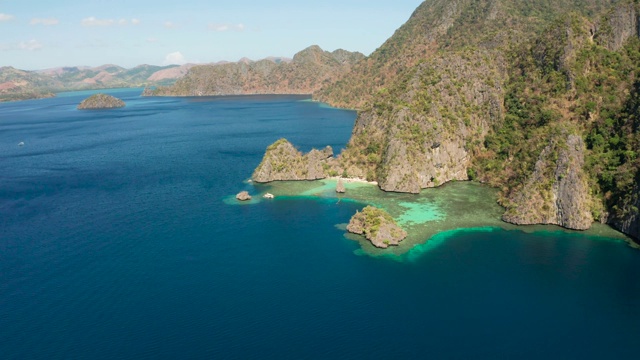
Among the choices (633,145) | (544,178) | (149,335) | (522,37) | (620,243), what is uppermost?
(522,37)

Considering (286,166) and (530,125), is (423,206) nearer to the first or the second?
(286,166)

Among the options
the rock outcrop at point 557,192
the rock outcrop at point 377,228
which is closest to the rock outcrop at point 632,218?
the rock outcrop at point 557,192

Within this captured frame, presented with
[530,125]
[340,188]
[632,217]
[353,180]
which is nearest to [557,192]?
[632,217]

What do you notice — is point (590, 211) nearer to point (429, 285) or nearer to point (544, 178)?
point (544, 178)

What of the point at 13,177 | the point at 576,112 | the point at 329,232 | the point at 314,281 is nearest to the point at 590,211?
the point at 576,112

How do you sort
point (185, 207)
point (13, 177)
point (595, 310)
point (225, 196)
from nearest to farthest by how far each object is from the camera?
point (595, 310) < point (185, 207) < point (225, 196) < point (13, 177)

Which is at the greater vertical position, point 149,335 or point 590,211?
point 590,211

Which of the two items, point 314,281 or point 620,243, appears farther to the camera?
point 620,243

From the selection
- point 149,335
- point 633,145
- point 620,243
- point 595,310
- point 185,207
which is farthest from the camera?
point 185,207
